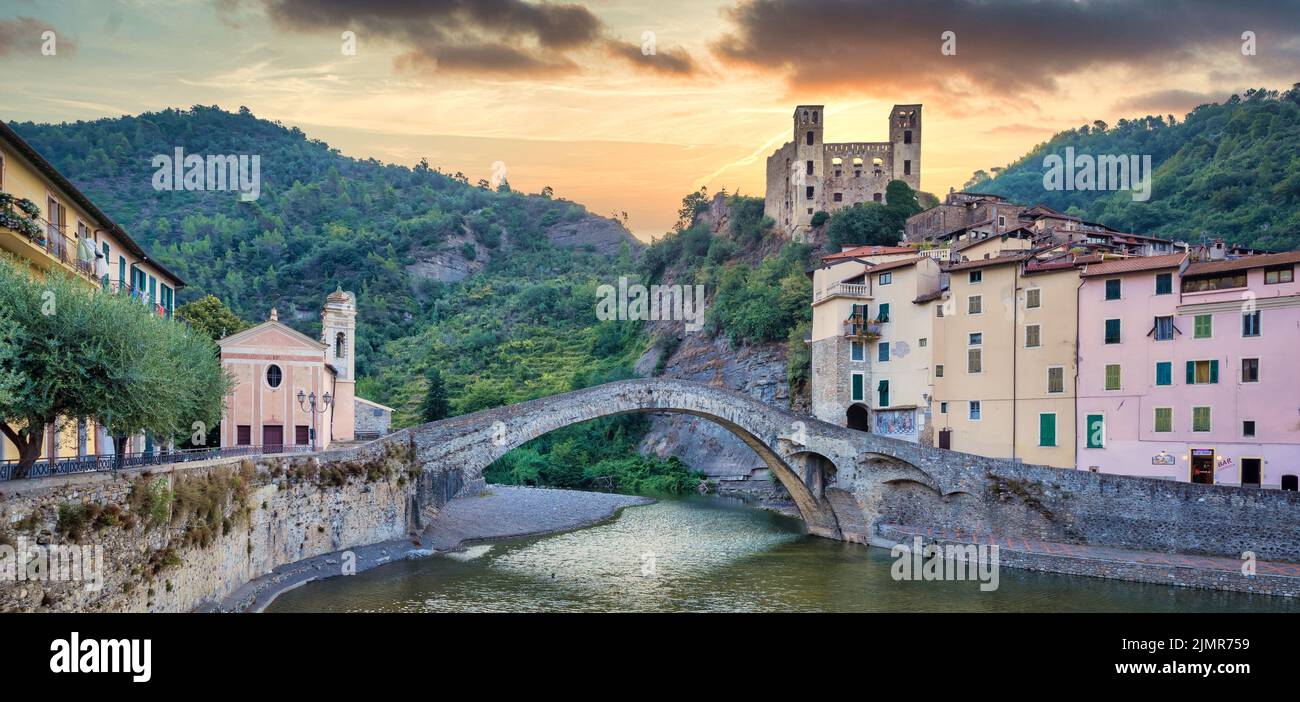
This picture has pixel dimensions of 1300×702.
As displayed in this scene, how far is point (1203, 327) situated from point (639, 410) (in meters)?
17.2

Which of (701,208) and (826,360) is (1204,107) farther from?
(826,360)

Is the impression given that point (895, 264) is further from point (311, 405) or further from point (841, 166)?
point (841, 166)

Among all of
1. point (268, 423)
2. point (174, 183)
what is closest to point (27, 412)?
point (268, 423)

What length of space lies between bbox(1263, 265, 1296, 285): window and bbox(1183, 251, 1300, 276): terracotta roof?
9.7 inches

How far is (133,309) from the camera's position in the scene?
15.9 m

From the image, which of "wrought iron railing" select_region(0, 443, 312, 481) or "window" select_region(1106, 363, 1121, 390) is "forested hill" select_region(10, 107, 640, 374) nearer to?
"wrought iron railing" select_region(0, 443, 312, 481)

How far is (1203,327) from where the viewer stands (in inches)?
1025

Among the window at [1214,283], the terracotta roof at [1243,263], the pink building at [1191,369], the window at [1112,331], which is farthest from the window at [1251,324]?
the window at [1112,331]

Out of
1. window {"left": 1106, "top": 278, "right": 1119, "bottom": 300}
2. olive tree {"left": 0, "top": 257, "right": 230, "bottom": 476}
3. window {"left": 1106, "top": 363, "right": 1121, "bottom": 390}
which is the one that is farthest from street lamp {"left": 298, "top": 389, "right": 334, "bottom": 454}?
window {"left": 1106, "top": 278, "right": 1119, "bottom": 300}

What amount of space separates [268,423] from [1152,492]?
82.3 feet

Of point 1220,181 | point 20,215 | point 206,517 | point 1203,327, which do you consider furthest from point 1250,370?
point 1220,181

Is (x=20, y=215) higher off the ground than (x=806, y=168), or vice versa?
(x=806, y=168)

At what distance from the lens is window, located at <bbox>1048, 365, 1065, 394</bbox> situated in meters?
28.9

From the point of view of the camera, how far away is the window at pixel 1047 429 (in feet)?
95.6
